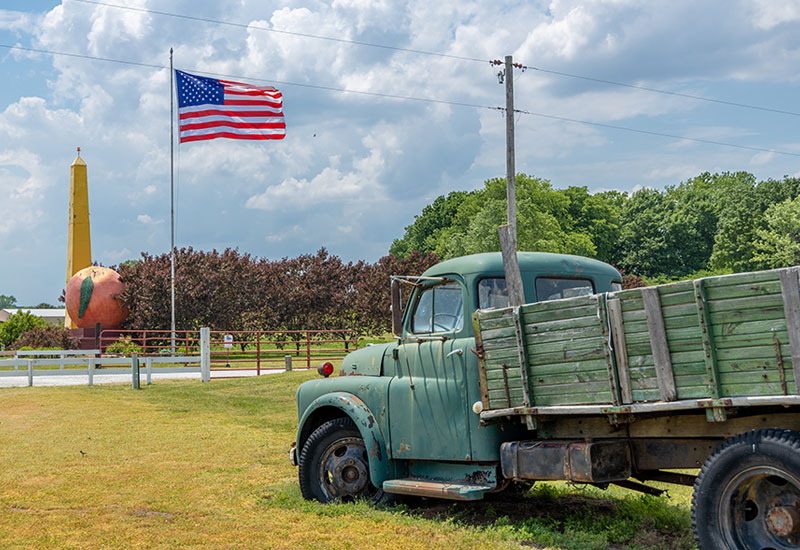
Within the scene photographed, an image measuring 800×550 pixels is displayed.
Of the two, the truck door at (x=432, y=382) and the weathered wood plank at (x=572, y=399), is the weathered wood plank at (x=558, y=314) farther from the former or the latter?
the truck door at (x=432, y=382)

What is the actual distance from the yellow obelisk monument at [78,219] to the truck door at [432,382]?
39402 millimetres

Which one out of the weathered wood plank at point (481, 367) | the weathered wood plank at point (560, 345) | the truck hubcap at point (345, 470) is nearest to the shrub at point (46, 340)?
the truck hubcap at point (345, 470)

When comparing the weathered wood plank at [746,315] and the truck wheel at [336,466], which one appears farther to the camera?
the truck wheel at [336,466]

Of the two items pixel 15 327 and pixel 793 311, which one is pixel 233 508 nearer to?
pixel 793 311

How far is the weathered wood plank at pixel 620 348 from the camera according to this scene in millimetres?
5547

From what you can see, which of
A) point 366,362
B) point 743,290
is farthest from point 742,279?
point 366,362

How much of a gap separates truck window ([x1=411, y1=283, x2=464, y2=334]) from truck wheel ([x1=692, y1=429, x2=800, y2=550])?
247 centimetres

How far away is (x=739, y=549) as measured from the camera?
5148 mm

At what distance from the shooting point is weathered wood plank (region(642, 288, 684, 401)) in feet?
17.4

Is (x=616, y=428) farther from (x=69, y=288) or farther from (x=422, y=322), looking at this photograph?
(x=69, y=288)

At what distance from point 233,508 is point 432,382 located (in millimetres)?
2488

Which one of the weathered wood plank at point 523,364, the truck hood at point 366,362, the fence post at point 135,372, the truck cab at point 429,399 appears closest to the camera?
the weathered wood plank at point 523,364

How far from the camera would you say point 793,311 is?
15.5 ft

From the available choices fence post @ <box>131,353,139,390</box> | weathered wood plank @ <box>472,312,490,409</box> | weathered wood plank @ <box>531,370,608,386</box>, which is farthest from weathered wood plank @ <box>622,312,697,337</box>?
fence post @ <box>131,353,139,390</box>
